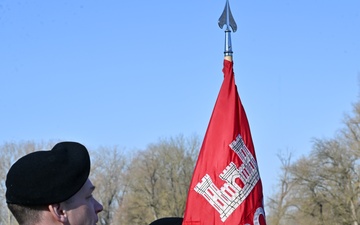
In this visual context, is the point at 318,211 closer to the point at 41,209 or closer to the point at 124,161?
the point at 124,161

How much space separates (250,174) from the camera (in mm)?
4906

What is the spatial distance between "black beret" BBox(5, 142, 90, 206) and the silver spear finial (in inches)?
127

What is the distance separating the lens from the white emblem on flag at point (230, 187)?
4816 millimetres

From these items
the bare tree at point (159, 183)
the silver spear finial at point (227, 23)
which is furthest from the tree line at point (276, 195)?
the silver spear finial at point (227, 23)

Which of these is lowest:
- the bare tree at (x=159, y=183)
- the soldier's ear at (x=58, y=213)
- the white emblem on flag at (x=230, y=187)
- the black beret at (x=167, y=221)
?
the soldier's ear at (x=58, y=213)

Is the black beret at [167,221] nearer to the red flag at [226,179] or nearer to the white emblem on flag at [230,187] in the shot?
the red flag at [226,179]

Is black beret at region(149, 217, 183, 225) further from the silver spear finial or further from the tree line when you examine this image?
the tree line

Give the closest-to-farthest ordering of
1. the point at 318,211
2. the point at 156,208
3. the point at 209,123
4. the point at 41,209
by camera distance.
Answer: the point at 41,209 < the point at 209,123 < the point at 318,211 < the point at 156,208

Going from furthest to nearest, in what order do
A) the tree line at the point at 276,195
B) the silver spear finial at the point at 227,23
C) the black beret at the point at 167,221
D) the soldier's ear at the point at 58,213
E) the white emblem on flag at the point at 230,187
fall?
1. the tree line at the point at 276,195
2. the silver spear finial at the point at 227,23
3. the white emblem on flag at the point at 230,187
4. the black beret at the point at 167,221
5. the soldier's ear at the point at 58,213

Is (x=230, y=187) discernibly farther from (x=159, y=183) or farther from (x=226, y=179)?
(x=159, y=183)

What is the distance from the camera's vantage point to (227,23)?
18.4 ft

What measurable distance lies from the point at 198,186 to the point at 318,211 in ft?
138

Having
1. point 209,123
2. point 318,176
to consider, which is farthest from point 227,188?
point 318,176

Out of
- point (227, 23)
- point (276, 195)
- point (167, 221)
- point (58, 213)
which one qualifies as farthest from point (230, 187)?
point (276, 195)
